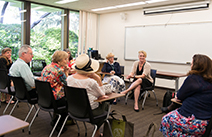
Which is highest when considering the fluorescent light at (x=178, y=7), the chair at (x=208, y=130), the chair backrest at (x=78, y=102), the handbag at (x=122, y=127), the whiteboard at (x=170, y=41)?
the fluorescent light at (x=178, y=7)

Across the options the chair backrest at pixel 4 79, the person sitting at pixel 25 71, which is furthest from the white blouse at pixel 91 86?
the chair backrest at pixel 4 79

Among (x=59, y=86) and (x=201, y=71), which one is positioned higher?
(x=201, y=71)

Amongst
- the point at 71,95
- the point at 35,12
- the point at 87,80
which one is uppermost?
the point at 35,12

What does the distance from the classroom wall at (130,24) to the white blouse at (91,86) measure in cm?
511

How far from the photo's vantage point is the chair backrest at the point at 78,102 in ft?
7.66

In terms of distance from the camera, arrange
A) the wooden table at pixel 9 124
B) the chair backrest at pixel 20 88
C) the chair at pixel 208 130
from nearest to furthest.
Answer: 1. the wooden table at pixel 9 124
2. the chair at pixel 208 130
3. the chair backrest at pixel 20 88

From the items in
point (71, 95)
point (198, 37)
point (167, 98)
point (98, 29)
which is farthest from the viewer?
point (98, 29)

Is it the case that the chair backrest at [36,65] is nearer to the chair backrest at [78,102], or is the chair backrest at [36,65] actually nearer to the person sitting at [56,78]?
the person sitting at [56,78]

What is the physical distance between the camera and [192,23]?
21.6ft

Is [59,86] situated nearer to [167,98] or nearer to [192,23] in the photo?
[167,98]

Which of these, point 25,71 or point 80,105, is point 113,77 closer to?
point 25,71

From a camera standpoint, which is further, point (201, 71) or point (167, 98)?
point (167, 98)

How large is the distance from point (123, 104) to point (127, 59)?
146 inches

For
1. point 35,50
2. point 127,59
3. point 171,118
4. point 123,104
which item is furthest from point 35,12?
point 171,118
